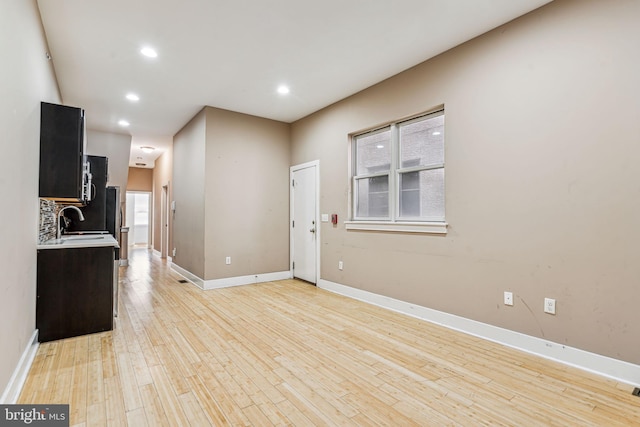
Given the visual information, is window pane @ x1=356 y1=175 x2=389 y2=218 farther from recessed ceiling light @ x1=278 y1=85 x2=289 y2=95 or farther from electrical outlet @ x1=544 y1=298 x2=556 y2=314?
electrical outlet @ x1=544 y1=298 x2=556 y2=314

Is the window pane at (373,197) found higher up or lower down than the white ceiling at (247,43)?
lower down

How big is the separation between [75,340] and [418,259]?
3517 millimetres

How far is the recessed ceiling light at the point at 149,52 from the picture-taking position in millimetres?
3225

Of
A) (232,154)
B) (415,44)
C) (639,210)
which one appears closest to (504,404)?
(639,210)

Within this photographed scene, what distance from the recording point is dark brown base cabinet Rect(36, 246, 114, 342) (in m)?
2.81

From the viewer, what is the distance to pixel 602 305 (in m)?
2.27

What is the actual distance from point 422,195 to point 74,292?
3.72 metres

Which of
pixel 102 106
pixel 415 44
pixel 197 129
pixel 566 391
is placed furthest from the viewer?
pixel 197 129

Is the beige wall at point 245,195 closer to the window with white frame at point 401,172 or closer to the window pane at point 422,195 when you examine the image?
the window with white frame at point 401,172

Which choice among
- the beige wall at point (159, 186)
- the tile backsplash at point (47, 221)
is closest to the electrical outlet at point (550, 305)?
the tile backsplash at point (47, 221)

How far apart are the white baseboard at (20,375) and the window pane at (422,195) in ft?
11.9

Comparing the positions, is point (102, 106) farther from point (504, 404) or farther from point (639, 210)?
point (639, 210)

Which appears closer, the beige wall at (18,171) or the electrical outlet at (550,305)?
the beige wall at (18,171)

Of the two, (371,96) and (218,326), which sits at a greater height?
(371,96)
